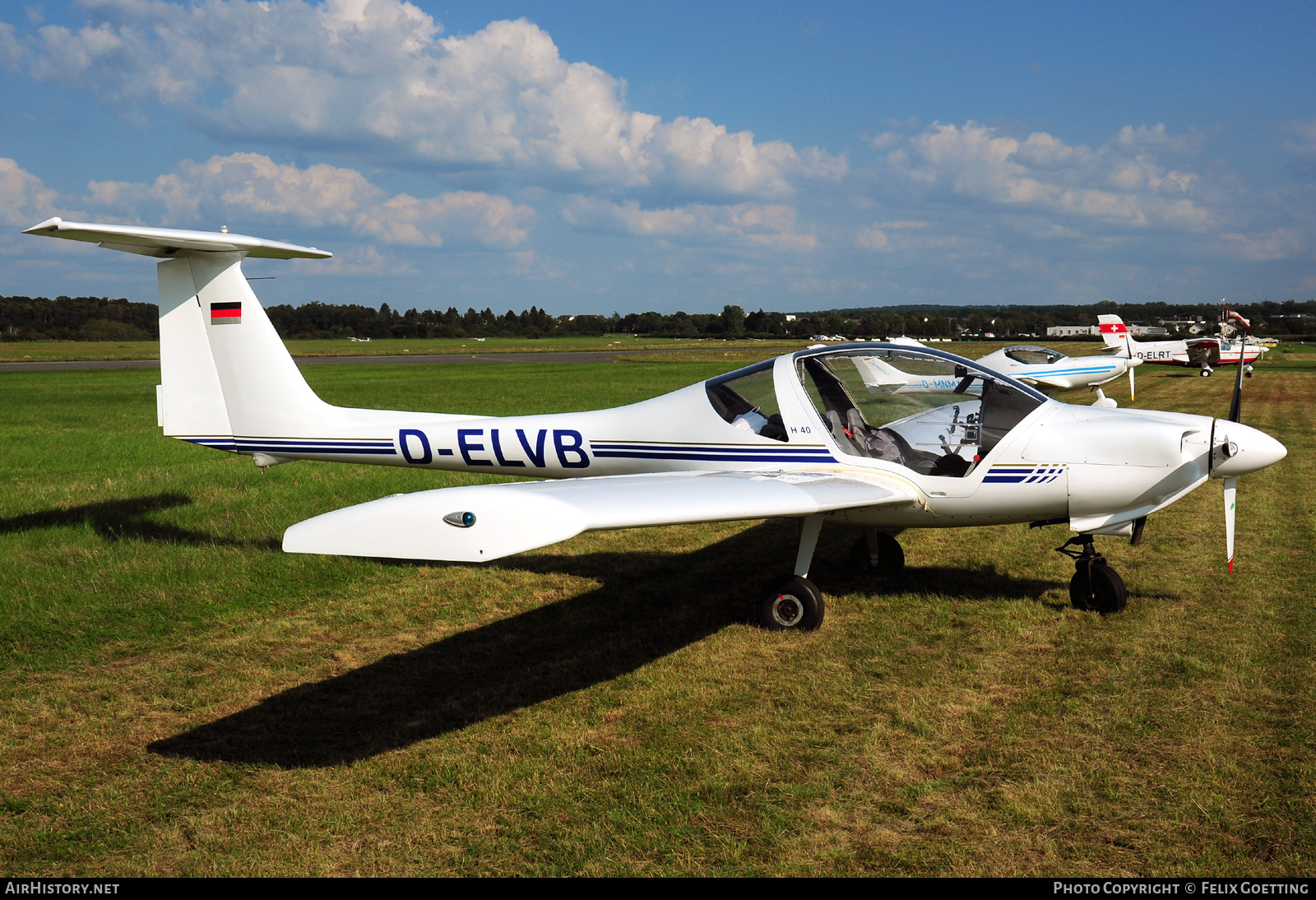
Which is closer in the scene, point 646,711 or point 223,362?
point 646,711

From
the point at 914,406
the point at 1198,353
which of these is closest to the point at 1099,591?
the point at 914,406

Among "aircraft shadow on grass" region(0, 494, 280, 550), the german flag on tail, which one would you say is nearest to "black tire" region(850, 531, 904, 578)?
"aircraft shadow on grass" region(0, 494, 280, 550)

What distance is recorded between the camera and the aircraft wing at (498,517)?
4320 mm

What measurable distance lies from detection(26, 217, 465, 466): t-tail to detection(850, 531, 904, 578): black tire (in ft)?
13.6

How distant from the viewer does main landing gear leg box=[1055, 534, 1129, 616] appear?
7.07 m

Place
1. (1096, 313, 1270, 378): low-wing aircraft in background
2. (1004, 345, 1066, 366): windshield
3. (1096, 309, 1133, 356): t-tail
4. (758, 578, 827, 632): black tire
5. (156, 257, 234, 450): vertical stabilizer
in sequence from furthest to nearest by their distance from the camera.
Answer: (1096, 313, 1270, 378): low-wing aircraft in background → (1096, 309, 1133, 356): t-tail → (1004, 345, 1066, 366): windshield → (156, 257, 234, 450): vertical stabilizer → (758, 578, 827, 632): black tire

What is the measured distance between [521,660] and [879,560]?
12.7 ft

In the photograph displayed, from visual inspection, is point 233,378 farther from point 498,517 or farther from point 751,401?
point 498,517

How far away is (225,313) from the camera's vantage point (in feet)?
28.4

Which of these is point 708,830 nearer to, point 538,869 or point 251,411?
point 538,869

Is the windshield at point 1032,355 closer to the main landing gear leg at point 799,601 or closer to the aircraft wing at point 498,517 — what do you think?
the main landing gear leg at point 799,601

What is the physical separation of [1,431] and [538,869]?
872 inches

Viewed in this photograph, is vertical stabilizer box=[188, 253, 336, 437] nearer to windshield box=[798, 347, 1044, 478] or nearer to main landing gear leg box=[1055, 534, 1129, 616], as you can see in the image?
windshield box=[798, 347, 1044, 478]

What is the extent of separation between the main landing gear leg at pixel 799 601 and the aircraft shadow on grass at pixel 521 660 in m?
0.21
